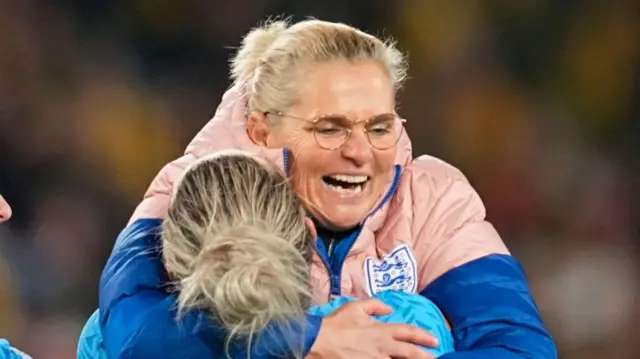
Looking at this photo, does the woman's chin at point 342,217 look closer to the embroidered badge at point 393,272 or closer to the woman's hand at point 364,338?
the embroidered badge at point 393,272

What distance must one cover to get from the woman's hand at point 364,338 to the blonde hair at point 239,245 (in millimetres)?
50

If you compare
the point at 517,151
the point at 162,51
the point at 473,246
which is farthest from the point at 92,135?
the point at 473,246

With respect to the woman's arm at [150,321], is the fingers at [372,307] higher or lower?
higher

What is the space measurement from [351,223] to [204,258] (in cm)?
32

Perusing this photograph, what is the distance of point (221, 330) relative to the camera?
102cm

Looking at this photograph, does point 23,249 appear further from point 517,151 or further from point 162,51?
point 517,151

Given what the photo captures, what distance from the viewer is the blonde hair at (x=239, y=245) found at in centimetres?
95

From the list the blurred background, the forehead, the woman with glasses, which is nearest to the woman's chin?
the woman with glasses

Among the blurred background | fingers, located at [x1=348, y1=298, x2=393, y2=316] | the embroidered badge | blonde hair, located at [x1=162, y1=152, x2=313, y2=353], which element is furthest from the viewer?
the blurred background

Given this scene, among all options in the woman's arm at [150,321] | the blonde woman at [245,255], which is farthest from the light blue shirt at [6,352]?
the blonde woman at [245,255]

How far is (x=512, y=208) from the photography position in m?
2.34

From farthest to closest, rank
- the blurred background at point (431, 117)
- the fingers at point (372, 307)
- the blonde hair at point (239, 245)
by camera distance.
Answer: the blurred background at point (431, 117) → the fingers at point (372, 307) → the blonde hair at point (239, 245)

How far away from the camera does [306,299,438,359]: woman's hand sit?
1044 millimetres

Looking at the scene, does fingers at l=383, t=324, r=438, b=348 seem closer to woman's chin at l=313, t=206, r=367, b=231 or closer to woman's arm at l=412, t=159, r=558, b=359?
woman's arm at l=412, t=159, r=558, b=359
